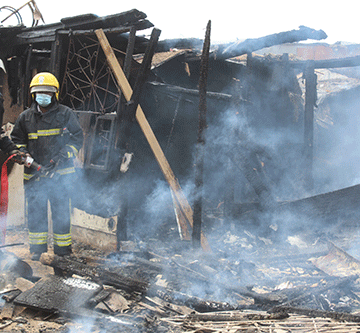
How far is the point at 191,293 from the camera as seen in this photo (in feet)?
14.0

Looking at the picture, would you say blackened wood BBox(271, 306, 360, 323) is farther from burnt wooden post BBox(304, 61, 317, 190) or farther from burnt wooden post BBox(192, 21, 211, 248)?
burnt wooden post BBox(304, 61, 317, 190)

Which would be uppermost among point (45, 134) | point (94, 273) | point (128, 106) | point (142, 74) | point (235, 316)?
point (142, 74)

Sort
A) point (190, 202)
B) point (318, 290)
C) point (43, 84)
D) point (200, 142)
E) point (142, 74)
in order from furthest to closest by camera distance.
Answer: point (190, 202) < point (142, 74) < point (200, 142) < point (43, 84) < point (318, 290)

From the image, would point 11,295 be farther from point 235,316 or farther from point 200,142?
point 200,142

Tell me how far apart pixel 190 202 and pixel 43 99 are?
3179 millimetres

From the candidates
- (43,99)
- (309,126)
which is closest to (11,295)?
(43,99)

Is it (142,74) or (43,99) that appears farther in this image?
(142,74)

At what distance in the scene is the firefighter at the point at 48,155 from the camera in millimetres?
5051

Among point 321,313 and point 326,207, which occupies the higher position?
point 326,207

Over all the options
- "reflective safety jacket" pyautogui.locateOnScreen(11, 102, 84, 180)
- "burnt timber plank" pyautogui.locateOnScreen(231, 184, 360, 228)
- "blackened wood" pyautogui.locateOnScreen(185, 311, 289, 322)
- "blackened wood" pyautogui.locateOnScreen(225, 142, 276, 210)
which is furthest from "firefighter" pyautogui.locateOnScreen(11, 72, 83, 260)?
"burnt timber plank" pyautogui.locateOnScreen(231, 184, 360, 228)

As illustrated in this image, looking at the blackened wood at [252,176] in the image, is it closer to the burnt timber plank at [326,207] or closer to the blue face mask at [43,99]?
the burnt timber plank at [326,207]

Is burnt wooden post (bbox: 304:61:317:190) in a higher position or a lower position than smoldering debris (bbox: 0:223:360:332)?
higher

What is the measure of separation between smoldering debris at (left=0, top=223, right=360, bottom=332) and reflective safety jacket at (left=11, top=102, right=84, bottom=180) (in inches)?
59.5

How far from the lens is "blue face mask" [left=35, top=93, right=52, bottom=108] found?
197 inches
